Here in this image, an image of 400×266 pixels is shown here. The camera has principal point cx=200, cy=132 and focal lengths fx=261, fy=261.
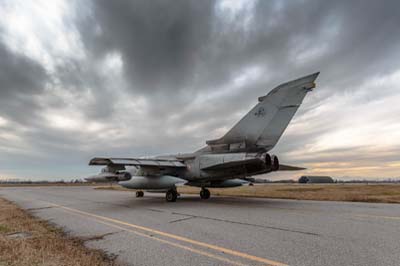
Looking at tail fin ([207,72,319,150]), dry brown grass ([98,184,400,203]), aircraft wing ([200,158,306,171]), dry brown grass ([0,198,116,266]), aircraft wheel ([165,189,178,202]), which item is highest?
tail fin ([207,72,319,150])

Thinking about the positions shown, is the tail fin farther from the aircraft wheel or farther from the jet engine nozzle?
the aircraft wheel

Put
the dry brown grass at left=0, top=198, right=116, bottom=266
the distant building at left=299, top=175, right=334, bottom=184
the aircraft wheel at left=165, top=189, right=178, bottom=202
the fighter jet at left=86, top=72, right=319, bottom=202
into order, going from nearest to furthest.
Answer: the dry brown grass at left=0, top=198, right=116, bottom=266
the fighter jet at left=86, top=72, right=319, bottom=202
the aircraft wheel at left=165, top=189, right=178, bottom=202
the distant building at left=299, top=175, right=334, bottom=184

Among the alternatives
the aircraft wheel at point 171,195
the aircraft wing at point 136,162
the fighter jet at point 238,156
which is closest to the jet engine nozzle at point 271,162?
the fighter jet at point 238,156

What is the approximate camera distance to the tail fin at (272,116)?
1086cm

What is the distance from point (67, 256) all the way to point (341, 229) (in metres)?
5.67

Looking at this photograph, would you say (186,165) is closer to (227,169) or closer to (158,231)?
(227,169)

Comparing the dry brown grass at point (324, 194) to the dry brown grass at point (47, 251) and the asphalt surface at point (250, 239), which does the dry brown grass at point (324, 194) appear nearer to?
the asphalt surface at point (250, 239)

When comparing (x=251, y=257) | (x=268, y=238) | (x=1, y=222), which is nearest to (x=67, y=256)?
(x=251, y=257)

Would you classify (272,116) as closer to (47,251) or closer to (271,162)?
(271,162)

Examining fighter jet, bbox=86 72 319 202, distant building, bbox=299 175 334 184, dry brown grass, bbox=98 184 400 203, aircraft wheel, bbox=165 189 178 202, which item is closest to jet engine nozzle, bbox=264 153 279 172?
fighter jet, bbox=86 72 319 202

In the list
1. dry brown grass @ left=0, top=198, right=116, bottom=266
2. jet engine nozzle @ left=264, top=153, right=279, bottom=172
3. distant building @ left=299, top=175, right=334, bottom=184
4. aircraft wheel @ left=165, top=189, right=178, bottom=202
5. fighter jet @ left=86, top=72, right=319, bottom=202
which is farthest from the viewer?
distant building @ left=299, top=175, right=334, bottom=184

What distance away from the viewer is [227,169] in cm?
1214

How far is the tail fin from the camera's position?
10.9 metres

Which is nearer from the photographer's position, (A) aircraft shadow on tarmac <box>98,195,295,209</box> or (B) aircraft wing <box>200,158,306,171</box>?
(B) aircraft wing <box>200,158,306,171</box>
